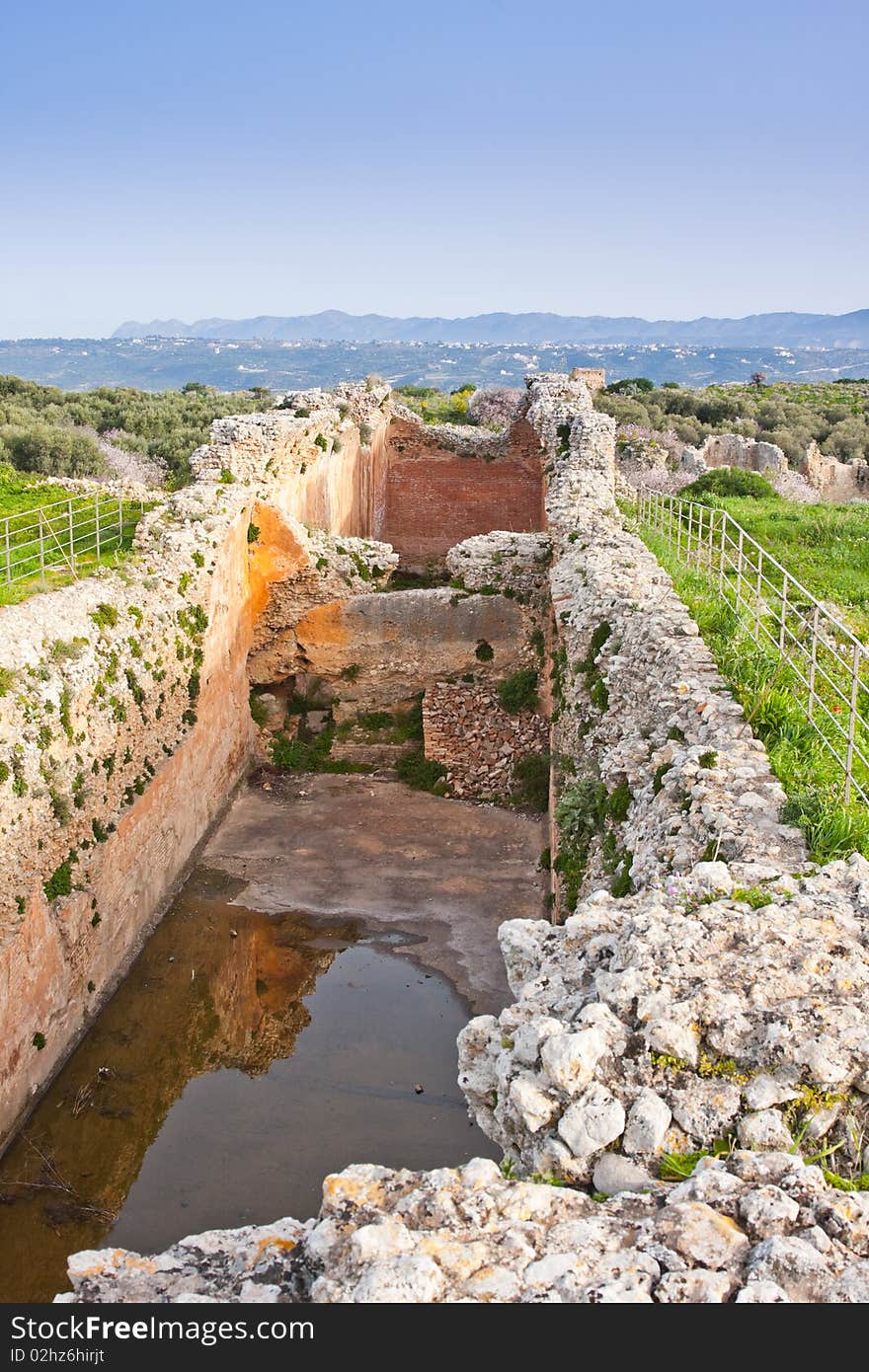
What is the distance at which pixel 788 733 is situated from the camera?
7.41 m

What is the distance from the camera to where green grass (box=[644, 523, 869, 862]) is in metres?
5.93

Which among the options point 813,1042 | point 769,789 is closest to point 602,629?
point 769,789

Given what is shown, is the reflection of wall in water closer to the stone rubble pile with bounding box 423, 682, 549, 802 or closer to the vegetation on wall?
the stone rubble pile with bounding box 423, 682, 549, 802

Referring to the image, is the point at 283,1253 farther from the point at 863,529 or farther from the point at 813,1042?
the point at 863,529

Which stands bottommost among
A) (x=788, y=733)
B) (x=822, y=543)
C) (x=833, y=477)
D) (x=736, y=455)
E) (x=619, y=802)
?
(x=619, y=802)

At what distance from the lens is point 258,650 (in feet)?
56.4

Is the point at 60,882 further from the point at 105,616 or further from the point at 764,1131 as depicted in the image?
the point at 764,1131

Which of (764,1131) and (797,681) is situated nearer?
(764,1131)

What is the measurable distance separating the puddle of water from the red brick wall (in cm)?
1484

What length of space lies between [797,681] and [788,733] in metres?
1.38

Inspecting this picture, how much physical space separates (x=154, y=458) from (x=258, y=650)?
15973mm

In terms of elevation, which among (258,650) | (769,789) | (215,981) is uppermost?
(769,789)

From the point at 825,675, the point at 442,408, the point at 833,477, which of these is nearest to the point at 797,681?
the point at 825,675

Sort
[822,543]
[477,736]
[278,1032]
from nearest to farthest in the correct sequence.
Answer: [278,1032], [477,736], [822,543]
